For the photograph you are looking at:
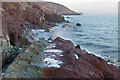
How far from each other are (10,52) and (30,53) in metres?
1.65

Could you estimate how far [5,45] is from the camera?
5.38 m

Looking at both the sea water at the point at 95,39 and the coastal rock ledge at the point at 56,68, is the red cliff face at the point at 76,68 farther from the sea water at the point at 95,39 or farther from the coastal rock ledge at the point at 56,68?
the sea water at the point at 95,39

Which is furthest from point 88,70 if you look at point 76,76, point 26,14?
point 26,14

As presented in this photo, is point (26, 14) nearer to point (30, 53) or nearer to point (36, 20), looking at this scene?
point (36, 20)

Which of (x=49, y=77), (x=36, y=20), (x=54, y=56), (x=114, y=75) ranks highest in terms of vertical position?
(x=36, y=20)

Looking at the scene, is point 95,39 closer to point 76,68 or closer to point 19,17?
point 19,17

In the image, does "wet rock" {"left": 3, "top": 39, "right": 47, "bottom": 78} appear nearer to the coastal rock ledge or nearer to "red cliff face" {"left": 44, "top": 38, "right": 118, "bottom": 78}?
the coastal rock ledge

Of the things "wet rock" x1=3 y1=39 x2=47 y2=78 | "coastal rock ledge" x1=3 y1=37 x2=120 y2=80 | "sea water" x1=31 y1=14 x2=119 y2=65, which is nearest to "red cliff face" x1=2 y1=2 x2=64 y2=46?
"wet rock" x1=3 y1=39 x2=47 y2=78

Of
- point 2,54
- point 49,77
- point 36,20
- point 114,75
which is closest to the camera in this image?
point 49,77

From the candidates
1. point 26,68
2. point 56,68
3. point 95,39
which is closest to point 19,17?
point 95,39

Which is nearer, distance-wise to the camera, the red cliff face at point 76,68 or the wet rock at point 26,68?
the wet rock at point 26,68

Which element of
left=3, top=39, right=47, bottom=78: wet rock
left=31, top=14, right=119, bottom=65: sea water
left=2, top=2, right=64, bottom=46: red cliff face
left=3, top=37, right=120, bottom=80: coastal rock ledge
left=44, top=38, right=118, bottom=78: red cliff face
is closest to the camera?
left=3, top=39, right=47, bottom=78: wet rock

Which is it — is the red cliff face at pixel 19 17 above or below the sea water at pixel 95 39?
above

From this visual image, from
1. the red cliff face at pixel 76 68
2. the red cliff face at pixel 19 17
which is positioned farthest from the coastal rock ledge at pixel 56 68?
the red cliff face at pixel 19 17
